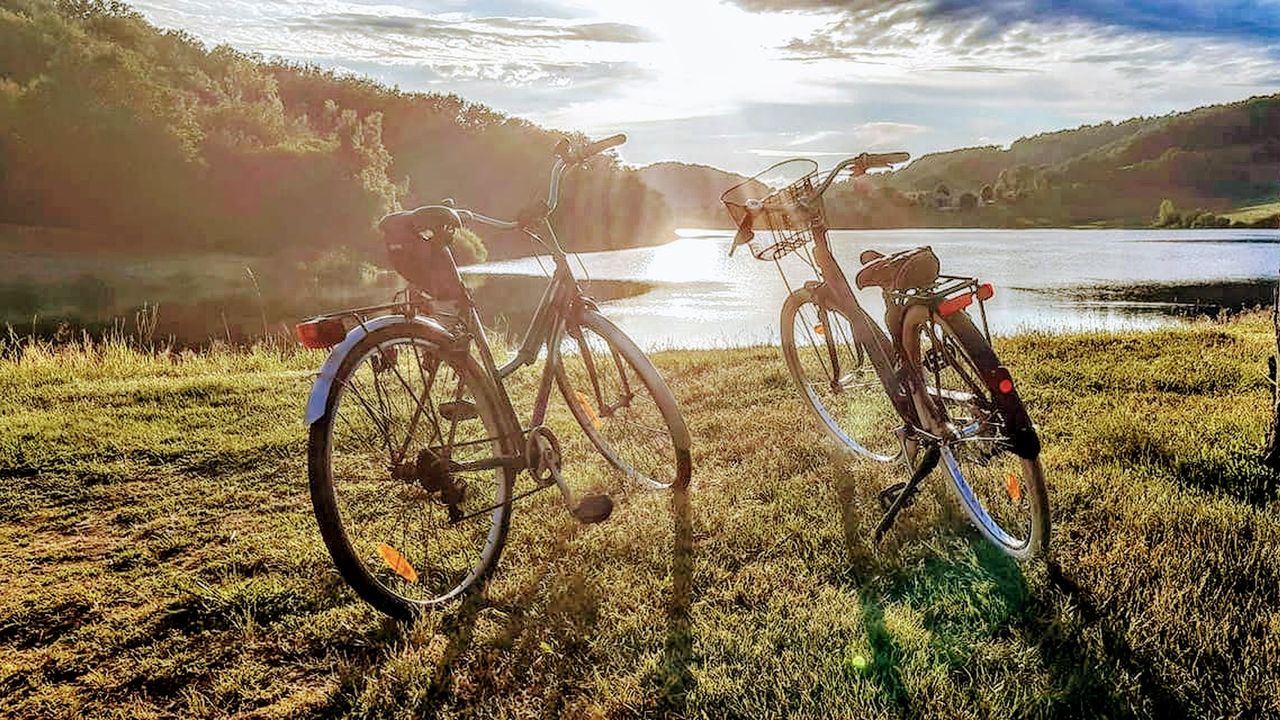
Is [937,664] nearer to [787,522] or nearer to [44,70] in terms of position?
[787,522]

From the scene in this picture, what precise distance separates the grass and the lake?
43.6 metres

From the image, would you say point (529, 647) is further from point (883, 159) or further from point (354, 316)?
point (883, 159)

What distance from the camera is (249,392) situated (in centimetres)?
731

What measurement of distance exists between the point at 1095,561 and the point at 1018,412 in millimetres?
891

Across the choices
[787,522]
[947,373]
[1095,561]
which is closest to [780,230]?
[947,373]

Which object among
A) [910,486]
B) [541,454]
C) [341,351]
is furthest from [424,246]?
[910,486]

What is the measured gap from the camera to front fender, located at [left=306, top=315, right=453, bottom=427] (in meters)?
2.88

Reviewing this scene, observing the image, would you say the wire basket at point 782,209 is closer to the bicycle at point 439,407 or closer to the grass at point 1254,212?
the bicycle at point 439,407

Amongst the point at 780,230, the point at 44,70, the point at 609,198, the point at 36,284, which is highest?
the point at 44,70

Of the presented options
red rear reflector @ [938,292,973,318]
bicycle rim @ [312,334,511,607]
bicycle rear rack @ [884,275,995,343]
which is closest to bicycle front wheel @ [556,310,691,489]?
bicycle rim @ [312,334,511,607]

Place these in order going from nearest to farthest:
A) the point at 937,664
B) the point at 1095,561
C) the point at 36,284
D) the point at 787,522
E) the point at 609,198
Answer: the point at 937,664 → the point at 1095,561 → the point at 787,522 → the point at 36,284 → the point at 609,198

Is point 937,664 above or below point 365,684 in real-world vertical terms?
above

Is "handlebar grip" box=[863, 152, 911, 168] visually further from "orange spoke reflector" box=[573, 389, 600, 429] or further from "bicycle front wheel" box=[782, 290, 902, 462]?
"orange spoke reflector" box=[573, 389, 600, 429]

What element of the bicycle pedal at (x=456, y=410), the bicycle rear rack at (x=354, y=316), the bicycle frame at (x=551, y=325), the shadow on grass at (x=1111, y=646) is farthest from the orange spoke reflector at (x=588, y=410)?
the shadow on grass at (x=1111, y=646)
